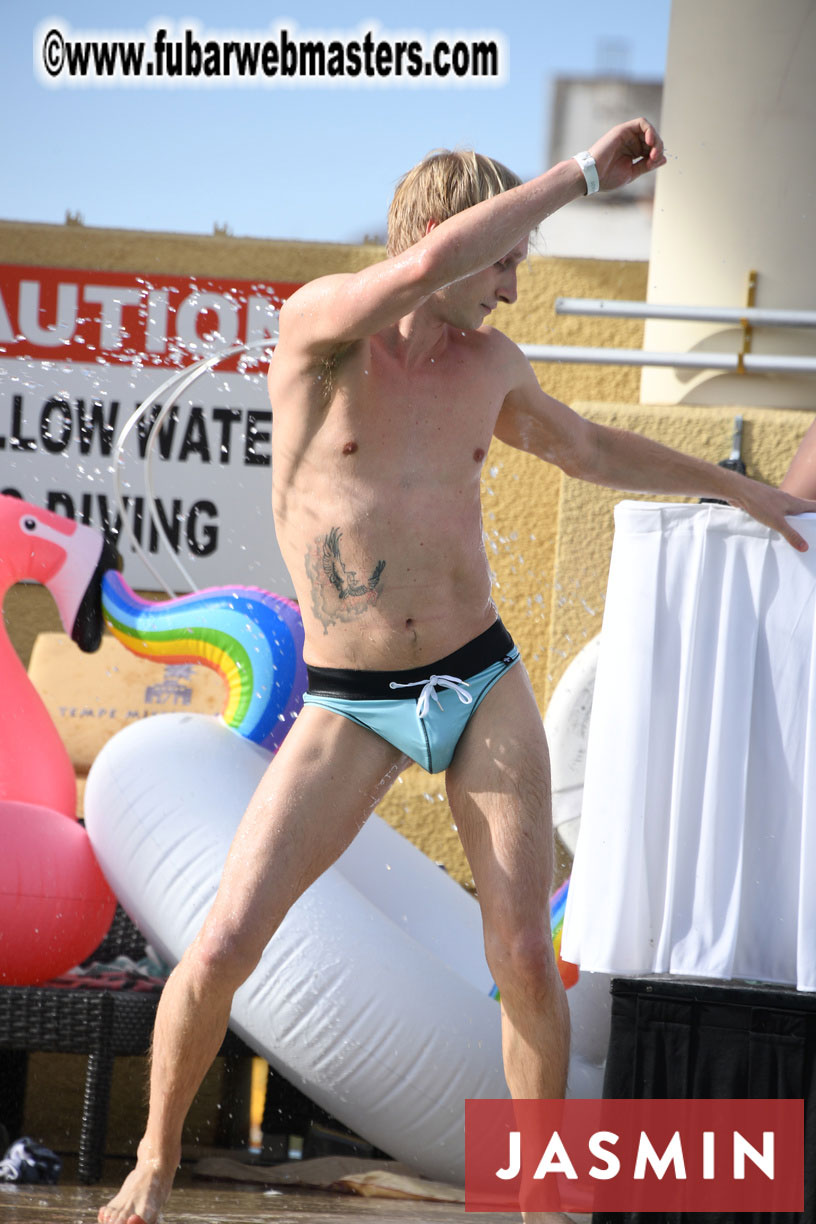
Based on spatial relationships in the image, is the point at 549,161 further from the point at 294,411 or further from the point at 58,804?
the point at 294,411

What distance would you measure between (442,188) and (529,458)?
2972 mm

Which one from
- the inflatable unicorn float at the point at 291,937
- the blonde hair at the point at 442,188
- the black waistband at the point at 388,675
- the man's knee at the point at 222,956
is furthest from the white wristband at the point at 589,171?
the inflatable unicorn float at the point at 291,937

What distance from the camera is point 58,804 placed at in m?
3.77

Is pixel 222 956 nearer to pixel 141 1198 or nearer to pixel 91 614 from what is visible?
pixel 141 1198

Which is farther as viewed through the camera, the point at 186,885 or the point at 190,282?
the point at 190,282

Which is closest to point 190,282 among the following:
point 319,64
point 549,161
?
point 319,64

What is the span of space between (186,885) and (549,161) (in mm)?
4873

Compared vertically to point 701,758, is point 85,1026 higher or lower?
lower

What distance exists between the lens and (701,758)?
8.81 feet

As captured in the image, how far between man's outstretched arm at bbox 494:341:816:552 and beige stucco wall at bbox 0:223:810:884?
5.70 feet

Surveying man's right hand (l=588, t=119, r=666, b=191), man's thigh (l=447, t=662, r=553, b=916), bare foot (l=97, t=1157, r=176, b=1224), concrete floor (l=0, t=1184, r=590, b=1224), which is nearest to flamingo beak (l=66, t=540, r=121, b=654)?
concrete floor (l=0, t=1184, r=590, b=1224)

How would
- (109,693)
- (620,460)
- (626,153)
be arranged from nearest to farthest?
(626,153), (620,460), (109,693)

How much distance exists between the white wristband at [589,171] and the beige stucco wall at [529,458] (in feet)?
8.15

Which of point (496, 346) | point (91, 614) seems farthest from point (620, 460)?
point (91, 614)
